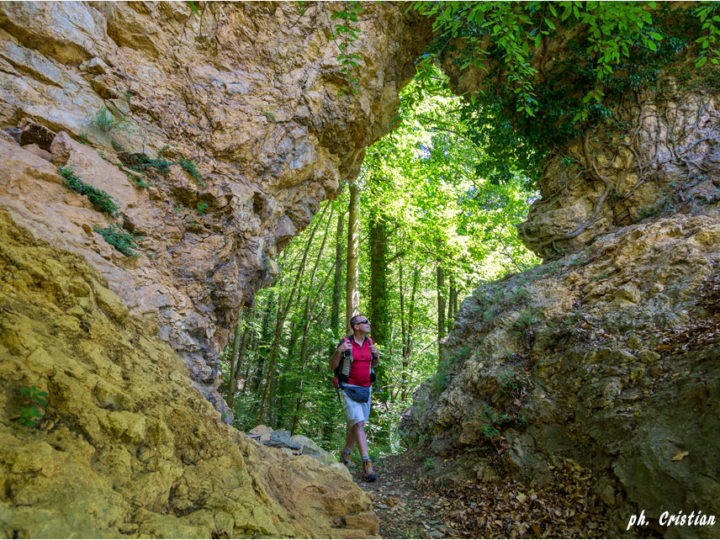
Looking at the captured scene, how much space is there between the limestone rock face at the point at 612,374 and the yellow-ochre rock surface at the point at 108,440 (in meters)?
2.47

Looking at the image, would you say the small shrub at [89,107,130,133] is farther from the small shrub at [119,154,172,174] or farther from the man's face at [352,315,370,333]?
the man's face at [352,315,370,333]

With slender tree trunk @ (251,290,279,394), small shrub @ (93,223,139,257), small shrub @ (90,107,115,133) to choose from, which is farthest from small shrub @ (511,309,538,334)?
slender tree trunk @ (251,290,279,394)

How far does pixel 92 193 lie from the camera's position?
4.13 meters

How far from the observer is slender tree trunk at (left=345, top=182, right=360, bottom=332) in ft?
32.7

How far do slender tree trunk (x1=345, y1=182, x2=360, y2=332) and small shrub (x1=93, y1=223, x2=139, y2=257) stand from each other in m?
6.06

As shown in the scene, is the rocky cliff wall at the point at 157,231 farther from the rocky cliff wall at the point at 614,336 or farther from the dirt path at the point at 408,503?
the rocky cliff wall at the point at 614,336

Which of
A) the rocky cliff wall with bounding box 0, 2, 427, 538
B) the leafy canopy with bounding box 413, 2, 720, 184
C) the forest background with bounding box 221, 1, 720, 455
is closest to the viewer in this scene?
the rocky cliff wall with bounding box 0, 2, 427, 538

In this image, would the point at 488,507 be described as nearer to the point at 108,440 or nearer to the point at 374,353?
the point at 374,353

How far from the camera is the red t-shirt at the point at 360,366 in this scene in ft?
18.7

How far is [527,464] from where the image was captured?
469 centimetres

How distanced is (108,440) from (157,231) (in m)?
3.08

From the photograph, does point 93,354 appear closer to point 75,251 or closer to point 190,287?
point 75,251

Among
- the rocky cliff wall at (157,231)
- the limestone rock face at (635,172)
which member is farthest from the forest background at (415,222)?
the rocky cliff wall at (157,231)

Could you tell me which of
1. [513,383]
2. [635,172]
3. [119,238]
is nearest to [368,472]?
[513,383]
